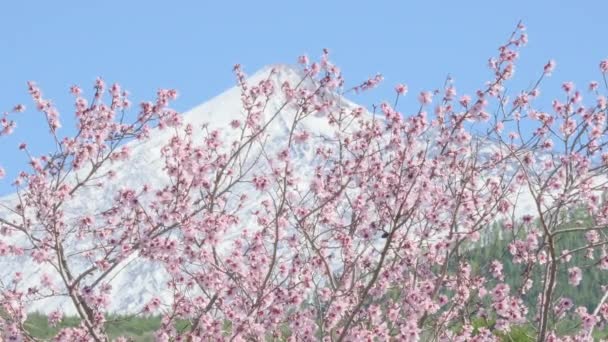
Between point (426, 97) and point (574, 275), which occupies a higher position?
point (426, 97)

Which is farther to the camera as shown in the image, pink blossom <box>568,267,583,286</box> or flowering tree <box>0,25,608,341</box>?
pink blossom <box>568,267,583,286</box>

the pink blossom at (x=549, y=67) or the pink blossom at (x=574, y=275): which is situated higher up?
the pink blossom at (x=549, y=67)

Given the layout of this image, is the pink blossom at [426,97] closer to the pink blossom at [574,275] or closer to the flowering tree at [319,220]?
the flowering tree at [319,220]

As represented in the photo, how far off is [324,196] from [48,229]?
253cm

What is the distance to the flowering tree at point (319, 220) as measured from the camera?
7961 millimetres

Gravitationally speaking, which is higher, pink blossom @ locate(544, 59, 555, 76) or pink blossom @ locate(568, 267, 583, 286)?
pink blossom @ locate(544, 59, 555, 76)

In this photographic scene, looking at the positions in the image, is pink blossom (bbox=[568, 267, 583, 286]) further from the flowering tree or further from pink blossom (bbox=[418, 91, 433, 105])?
pink blossom (bbox=[418, 91, 433, 105])

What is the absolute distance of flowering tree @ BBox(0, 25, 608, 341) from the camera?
7.96 meters

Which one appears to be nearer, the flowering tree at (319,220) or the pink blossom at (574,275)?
the flowering tree at (319,220)

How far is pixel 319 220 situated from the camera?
9.66 metres

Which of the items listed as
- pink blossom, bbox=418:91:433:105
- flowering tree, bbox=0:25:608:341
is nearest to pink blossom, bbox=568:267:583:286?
flowering tree, bbox=0:25:608:341

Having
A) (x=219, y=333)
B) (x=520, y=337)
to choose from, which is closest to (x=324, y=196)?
(x=219, y=333)

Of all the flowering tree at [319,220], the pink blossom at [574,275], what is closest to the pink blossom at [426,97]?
the flowering tree at [319,220]

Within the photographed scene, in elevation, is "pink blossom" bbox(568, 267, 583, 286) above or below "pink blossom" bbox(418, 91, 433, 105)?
below
